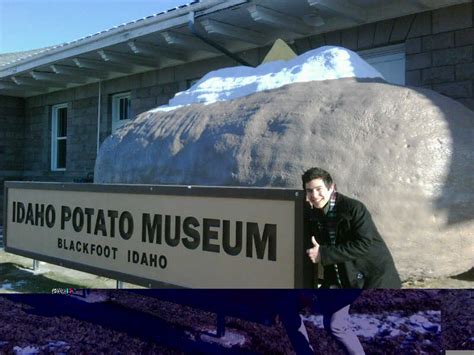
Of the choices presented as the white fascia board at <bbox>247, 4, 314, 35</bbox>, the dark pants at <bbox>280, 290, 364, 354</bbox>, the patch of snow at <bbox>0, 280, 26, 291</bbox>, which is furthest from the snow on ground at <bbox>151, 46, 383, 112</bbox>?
the patch of snow at <bbox>0, 280, 26, 291</bbox>

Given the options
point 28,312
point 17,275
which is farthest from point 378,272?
point 17,275

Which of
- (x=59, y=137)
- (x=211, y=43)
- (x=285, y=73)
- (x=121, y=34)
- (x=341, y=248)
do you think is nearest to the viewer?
(x=341, y=248)

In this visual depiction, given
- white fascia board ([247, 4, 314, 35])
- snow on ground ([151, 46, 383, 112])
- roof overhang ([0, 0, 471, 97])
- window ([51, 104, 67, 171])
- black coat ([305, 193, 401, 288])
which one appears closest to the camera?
black coat ([305, 193, 401, 288])

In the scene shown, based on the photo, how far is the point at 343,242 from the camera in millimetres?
1560

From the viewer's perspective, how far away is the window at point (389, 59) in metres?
3.80

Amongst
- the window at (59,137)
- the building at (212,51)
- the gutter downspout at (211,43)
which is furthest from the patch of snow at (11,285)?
the gutter downspout at (211,43)

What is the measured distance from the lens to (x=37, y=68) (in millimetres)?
3648

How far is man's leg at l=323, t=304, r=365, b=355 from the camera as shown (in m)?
1.69

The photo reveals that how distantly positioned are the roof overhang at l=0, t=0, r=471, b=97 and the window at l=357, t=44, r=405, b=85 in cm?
22

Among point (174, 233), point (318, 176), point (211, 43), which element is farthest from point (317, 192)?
point (211, 43)

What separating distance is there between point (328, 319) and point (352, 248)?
286 millimetres

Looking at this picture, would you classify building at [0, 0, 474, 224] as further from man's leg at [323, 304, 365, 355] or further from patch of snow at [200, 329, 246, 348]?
man's leg at [323, 304, 365, 355]

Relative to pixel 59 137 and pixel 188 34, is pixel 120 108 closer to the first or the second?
pixel 188 34

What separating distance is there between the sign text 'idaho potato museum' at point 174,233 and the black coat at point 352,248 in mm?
68
